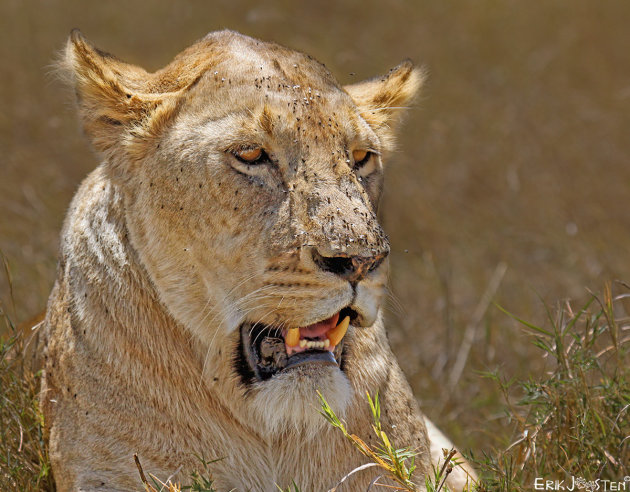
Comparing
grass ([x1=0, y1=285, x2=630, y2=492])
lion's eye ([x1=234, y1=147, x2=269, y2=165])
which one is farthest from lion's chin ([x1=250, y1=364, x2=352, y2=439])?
lion's eye ([x1=234, y1=147, x2=269, y2=165])

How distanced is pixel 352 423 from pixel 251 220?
0.73m

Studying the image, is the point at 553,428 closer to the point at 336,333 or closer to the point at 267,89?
the point at 336,333

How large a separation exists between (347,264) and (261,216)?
34cm

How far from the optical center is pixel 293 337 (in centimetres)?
273

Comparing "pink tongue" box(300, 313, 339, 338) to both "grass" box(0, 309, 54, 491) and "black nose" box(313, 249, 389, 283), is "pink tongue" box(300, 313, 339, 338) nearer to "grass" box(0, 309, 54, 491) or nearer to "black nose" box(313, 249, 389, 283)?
"black nose" box(313, 249, 389, 283)

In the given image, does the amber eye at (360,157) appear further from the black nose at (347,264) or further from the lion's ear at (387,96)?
the black nose at (347,264)

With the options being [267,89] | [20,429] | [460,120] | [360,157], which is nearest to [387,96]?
[360,157]

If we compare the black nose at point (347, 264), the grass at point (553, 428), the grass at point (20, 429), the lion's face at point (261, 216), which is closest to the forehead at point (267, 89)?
the lion's face at point (261, 216)

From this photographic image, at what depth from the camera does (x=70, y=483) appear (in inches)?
115

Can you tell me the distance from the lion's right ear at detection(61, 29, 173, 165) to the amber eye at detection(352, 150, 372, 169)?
634 mm

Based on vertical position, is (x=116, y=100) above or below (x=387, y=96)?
above

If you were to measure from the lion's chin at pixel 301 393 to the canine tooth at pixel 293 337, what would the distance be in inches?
3.0

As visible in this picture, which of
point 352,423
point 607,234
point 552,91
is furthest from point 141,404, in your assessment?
point 552,91

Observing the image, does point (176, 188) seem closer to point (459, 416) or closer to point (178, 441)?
point (178, 441)
